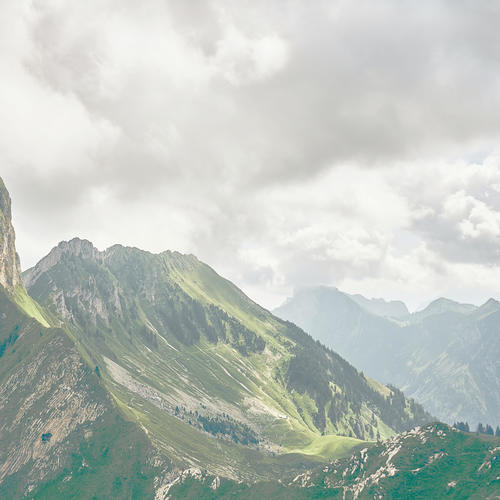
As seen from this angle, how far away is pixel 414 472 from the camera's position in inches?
5487

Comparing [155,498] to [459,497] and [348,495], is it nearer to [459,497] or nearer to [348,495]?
[348,495]

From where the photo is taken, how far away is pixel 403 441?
15238 centimetres

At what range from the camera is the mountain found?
130 metres

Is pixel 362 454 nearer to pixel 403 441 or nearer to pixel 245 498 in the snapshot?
pixel 403 441

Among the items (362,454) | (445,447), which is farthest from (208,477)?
(445,447)

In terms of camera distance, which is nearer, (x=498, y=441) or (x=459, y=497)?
(x=459, y=497)

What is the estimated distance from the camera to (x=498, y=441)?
139125 mm

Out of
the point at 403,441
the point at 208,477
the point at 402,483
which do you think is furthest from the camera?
the point at 208,477

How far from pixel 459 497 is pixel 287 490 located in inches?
2307

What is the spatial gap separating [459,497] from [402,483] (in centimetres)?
1600

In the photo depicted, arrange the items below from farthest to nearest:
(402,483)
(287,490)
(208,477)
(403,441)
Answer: (208,477)
(287,490)
(403,441)
(402,483)

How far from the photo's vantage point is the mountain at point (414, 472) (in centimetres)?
13012

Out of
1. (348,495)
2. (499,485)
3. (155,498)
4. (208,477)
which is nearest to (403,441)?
(348,495)

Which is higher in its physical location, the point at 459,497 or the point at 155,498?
the point at 155,498
